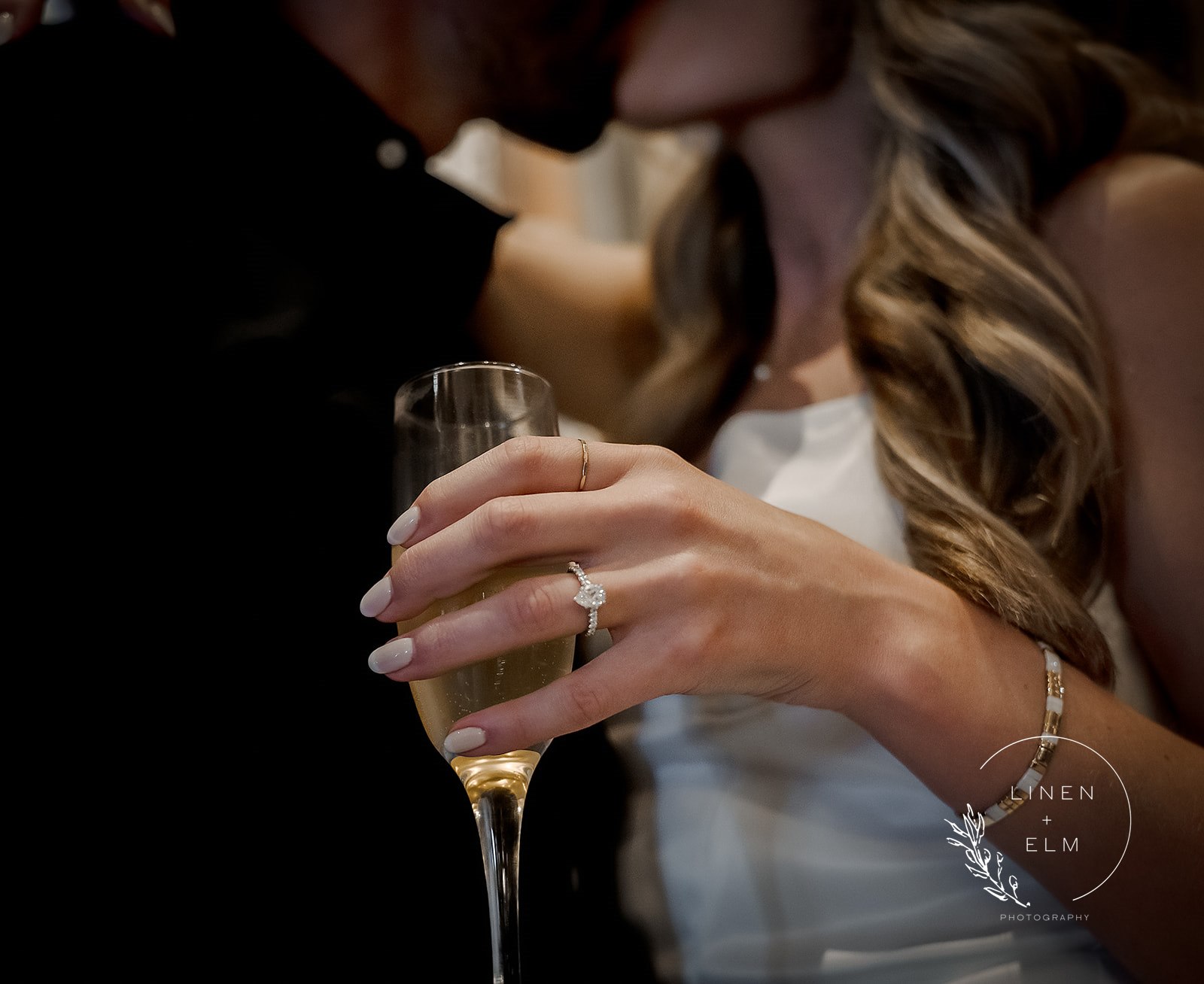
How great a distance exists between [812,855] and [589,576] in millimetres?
538

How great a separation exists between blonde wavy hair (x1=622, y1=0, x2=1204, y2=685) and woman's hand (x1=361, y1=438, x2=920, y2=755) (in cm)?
32

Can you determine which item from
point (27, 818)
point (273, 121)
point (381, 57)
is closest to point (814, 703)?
point (27, 818)

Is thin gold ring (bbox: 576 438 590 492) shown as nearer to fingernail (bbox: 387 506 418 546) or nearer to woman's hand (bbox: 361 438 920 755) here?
woman's hand (bbox: 361 438 920 755)

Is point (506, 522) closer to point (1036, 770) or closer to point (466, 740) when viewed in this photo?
point (466, 740)

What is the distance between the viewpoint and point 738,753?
3.19 feet

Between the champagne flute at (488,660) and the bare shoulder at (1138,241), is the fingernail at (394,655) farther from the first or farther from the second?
the bare shoulder at (1138,241)

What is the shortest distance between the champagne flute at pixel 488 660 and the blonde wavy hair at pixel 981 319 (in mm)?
421

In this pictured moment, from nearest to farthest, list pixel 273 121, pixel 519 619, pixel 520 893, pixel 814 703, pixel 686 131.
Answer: pixel 519 619
pixel 814 703
pixel 520 893
pixel 273 121
pixel 686 131

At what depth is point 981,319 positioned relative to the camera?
1.03m

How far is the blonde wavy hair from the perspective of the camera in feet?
2.99

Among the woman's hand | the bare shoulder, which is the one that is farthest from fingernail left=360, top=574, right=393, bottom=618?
the bare shoulder

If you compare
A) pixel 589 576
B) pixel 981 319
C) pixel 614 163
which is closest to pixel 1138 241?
pixel 981 319

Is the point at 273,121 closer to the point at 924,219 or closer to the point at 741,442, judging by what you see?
the point at 741,442

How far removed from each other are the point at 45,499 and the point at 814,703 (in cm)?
69
